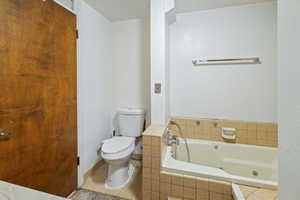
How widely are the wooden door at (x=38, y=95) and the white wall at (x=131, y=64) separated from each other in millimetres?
836

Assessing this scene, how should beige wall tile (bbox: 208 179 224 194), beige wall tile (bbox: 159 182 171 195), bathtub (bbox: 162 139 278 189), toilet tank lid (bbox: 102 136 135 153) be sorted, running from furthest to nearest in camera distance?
toilet tank lid (bbox: 102 136 135 153) → bathtub (bbox: 162 139 278 189) → beige wall tile (bbox: 159 182 171 195) → beige wall tile (bbox: 208 179 224 194)

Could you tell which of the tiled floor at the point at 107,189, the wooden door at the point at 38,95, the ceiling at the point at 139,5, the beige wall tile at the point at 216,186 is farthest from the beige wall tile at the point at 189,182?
the ceiling at the point at 139,5

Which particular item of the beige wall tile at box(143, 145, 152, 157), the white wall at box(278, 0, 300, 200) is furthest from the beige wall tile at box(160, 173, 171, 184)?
the white wall at box(278, 0, 300, 200)

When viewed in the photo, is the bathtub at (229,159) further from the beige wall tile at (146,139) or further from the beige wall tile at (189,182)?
the beige wall tile at (146,139)

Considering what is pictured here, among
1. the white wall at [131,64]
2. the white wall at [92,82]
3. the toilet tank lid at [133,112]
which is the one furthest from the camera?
the white wall at [131,64]

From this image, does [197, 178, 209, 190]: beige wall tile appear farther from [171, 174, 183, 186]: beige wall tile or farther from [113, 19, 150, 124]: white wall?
[113, 19, 150, 124]: white wall

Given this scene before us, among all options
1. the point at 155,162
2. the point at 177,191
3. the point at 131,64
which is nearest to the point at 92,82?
the point at 131,64

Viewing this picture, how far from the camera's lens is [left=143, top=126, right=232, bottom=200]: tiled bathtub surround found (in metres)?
1.15

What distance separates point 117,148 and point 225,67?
1.76m

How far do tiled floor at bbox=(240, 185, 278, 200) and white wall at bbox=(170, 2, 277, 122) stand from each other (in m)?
0.95

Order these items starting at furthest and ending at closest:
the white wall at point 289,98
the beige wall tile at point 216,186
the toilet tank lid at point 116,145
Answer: the toilet tank lid at point 116,145
the beige wall tile at point 216,186
the white wall at point 289,98

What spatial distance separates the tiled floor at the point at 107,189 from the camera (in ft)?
4.94

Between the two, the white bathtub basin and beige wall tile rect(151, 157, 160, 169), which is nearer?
the white bathtub basin

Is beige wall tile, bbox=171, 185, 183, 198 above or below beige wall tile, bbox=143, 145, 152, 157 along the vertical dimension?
below
